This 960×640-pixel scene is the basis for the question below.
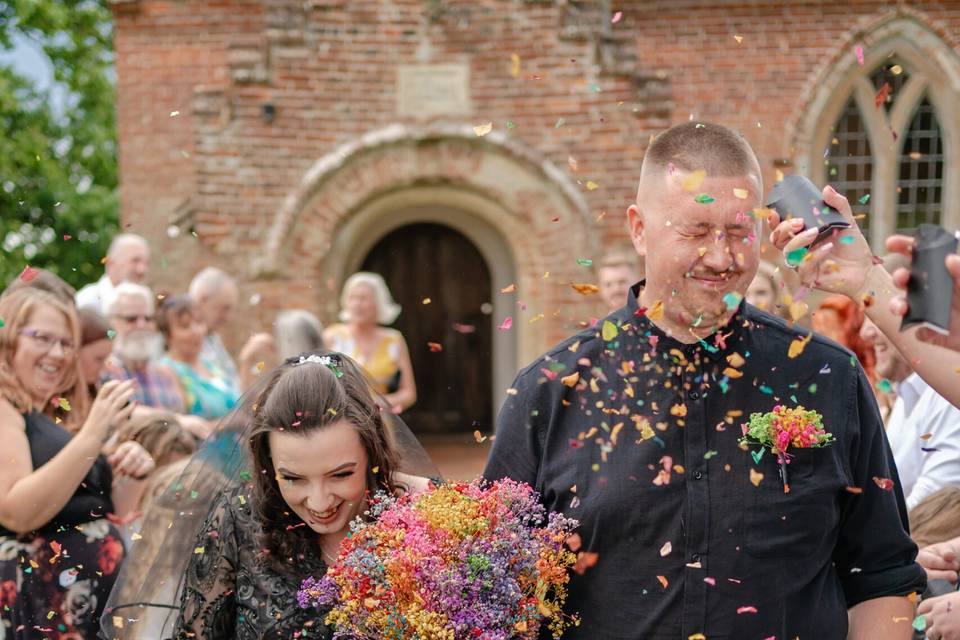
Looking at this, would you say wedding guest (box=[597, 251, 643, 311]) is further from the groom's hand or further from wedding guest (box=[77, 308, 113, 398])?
the groom's hand

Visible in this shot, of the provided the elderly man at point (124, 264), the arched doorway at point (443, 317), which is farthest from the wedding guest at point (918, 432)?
the arched doorway at point (443, 317)

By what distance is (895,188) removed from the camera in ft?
36.8

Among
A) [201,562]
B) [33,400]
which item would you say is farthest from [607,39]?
[201,562]

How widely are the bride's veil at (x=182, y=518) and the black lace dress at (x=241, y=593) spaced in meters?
0.12

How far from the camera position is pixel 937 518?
329 cm

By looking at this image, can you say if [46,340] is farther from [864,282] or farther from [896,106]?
[896,106]

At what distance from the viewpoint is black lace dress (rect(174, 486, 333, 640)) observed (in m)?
2.63

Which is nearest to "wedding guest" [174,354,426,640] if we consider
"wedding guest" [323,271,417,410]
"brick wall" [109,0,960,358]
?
"wedding guest" [323,271,417,410]

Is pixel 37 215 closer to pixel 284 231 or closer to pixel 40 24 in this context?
pixel 40 24

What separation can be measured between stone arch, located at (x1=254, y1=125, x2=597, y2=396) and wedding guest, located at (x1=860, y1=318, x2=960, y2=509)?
226 inches

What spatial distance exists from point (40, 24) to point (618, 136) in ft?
42.2

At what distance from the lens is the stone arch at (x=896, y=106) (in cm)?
1033

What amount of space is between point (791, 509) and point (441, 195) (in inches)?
338

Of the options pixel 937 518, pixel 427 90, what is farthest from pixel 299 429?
pixel 427 90
